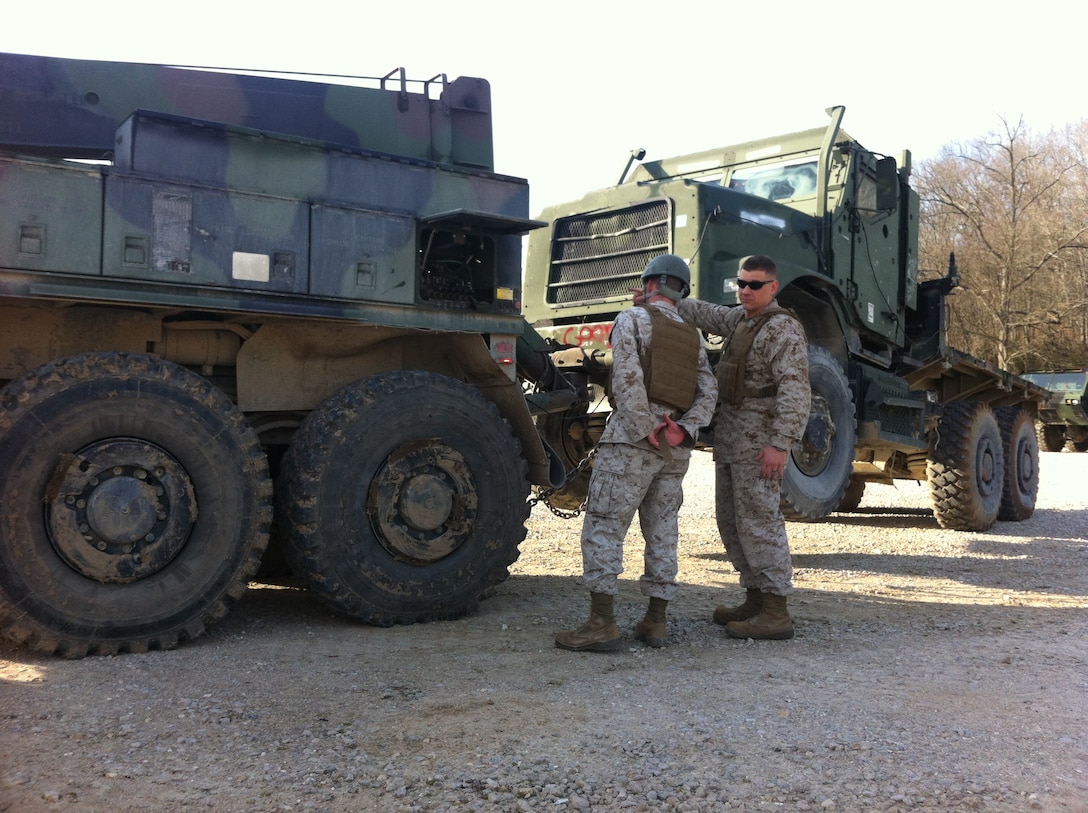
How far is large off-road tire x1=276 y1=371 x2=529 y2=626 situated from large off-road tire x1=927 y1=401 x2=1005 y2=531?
6.10 m

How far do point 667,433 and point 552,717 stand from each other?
1.52 metres

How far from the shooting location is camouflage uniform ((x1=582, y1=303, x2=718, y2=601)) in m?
4.36

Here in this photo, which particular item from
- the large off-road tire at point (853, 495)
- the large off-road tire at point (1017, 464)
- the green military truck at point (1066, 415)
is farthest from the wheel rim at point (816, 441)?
the green military truck at point (1066, 415)

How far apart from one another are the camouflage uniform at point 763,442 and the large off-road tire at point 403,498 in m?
1.00

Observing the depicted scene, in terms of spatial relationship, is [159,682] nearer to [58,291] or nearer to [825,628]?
[58,291]

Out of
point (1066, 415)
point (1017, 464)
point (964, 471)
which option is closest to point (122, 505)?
point (964, 471)

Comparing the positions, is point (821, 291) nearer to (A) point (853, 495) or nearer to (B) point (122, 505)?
(A) point (853, 495)

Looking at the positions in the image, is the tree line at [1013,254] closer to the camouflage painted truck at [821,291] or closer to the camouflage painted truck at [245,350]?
the camouflage painted truck at [821,291]

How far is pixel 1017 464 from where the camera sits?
1098 centimetres

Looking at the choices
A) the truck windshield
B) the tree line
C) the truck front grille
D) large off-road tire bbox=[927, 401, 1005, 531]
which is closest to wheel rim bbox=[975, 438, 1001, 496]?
large off-road tire bbox=[927, 401, 1005, 531]

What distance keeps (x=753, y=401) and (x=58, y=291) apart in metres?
3.00

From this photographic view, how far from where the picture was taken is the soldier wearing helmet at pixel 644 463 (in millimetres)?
4332

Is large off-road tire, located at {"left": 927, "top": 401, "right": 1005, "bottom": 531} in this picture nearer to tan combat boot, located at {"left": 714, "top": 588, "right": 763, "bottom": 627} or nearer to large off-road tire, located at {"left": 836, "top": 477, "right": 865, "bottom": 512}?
large off-road tire, located at {"left": 836, "top": 477, "right": 865, "bottom": 512}

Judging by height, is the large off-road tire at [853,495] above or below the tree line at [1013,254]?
below
